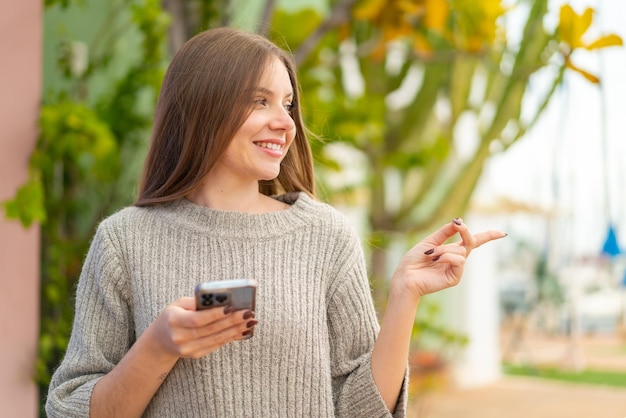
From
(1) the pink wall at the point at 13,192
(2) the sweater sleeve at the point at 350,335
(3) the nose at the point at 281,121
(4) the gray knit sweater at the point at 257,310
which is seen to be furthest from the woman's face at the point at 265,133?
(1) the pink wall at the point at 13,192

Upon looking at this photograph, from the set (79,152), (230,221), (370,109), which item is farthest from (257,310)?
(370,109)

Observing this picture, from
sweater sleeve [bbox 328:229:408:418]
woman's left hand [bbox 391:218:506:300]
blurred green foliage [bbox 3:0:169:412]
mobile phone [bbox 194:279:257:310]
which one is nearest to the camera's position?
mobile phone [bbox 194:279:257:310]

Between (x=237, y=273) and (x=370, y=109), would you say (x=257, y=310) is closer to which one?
(x=237, y=273)

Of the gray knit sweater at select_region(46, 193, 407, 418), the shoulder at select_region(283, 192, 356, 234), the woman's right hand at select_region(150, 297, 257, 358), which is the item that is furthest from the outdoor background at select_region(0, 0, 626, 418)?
the woman's right hand at select_region(150, 297, 257, 358)

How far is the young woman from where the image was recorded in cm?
147

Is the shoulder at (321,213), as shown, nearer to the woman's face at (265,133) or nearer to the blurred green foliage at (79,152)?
the woman's face at (265,133)

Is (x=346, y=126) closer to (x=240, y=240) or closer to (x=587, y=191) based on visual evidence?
(x=240, y=240)

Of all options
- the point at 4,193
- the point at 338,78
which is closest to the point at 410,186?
the point at 338,78

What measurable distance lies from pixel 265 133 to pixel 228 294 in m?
0.39

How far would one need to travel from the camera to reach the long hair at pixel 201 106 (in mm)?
1514

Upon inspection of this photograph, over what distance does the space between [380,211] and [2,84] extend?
2544 millimetres

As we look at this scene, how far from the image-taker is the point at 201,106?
1537 mm

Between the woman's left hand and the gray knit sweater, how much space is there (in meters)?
0.15

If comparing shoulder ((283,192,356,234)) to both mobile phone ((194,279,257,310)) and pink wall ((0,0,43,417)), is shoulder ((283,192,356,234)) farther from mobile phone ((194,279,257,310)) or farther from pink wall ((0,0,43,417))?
pink wall ((0,0,43,417))
